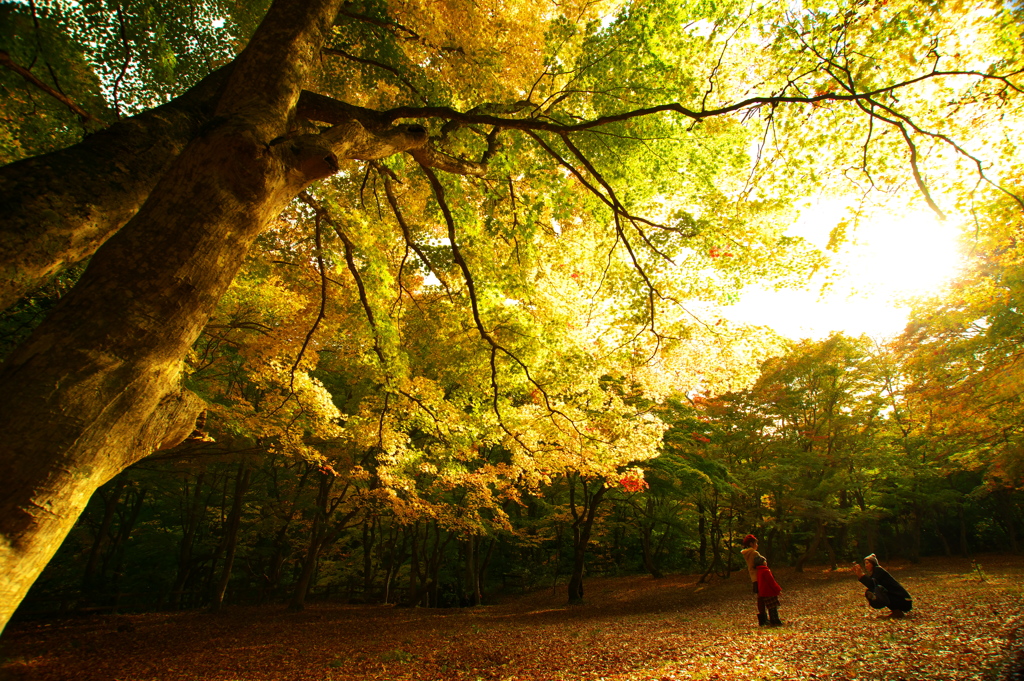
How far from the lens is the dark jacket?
7367 millimetres

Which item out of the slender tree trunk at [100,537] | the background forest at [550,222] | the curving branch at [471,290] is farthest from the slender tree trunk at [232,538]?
the curving branch at [471,290]

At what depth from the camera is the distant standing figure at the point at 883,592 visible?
7.38m

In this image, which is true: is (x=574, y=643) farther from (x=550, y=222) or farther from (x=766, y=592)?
(x=550, y=222)

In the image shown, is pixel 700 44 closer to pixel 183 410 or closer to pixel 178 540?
pixel 183 410

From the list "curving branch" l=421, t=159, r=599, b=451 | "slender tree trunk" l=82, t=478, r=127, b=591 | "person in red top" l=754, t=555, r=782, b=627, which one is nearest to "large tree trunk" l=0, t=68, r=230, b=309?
"curving branch" l=421, t=159, r=599, b=451

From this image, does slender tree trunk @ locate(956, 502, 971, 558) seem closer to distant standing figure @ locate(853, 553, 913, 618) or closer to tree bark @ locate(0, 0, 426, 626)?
distant standing figure @ locate(853, 553, 913, 618)

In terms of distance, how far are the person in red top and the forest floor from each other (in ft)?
1.22

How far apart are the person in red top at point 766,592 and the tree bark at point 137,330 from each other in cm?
845

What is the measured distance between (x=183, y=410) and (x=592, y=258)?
281 inches

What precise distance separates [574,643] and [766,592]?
3.29 metres

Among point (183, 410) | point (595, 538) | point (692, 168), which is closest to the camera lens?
point (183, 410)

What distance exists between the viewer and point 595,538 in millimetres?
22109

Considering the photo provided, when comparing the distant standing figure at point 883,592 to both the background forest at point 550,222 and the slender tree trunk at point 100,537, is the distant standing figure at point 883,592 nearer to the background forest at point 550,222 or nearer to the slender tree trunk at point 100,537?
the background forest at point 550,222

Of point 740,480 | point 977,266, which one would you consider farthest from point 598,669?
point 740,480
